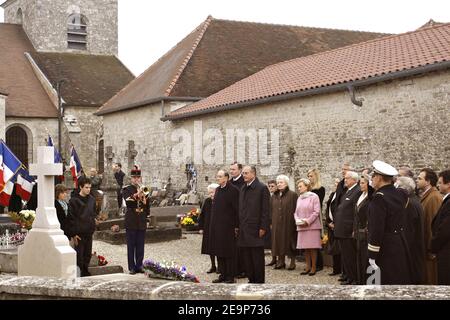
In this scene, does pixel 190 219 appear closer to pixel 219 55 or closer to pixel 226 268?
pixel 226 268

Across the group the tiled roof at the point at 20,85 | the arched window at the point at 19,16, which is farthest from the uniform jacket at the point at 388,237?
the arched window at the point at 19,16

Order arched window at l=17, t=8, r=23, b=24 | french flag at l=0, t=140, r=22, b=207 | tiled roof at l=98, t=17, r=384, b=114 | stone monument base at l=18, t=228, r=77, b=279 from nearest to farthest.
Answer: stone monument base at l=18, t=228, r=77, b=279, french flag at l=0, t=140, r=22, b=207, tiled roof at l=98, t=17, r=384, b=114, arched window at l=17, t=8, r=23, b=24

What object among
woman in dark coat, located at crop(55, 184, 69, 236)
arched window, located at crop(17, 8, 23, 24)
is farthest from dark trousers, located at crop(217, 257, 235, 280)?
arched window, located at crop(17, 8, 23, 24)

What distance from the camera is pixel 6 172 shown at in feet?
42.3

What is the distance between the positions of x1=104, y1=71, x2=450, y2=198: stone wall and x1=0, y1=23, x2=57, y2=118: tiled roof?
1327cm

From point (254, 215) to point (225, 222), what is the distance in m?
0.61

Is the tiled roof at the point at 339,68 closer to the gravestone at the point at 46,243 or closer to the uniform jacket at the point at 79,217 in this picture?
the uniform jacket at the point at 79,217

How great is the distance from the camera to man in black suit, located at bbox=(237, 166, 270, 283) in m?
9.09

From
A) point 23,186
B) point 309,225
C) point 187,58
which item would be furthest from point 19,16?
point 309,225

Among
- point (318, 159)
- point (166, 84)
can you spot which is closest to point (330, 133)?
point (318, 159)

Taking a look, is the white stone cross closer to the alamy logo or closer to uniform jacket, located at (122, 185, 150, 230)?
uniform jacket, located at (122, 185, 150, 230)

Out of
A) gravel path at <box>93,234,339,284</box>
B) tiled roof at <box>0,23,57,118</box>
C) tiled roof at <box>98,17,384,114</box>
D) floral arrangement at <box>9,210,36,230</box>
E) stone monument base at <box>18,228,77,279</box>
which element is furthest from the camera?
tiled roof at <box>0,23,57,118</box>

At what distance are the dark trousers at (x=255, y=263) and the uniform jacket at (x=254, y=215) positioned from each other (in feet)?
0.38

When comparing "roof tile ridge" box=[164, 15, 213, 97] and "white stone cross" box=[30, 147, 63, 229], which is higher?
"roof tile ridge" box=[164, 15, 213, 97]
